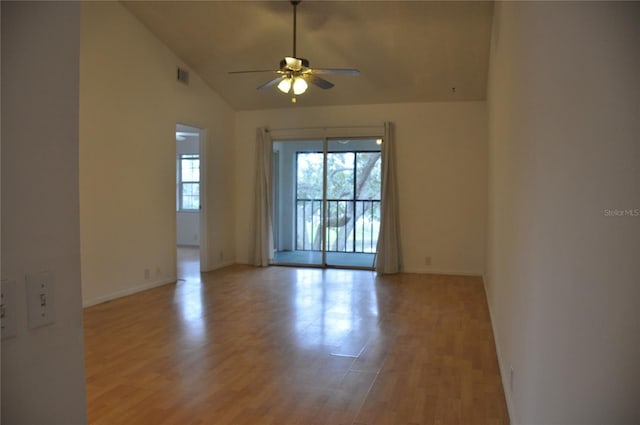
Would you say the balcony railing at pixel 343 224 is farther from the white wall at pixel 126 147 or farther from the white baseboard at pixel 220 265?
the white wall at pixel 126 147

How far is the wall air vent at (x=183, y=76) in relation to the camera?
20.5 feet

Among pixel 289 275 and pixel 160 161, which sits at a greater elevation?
pixel 160 161

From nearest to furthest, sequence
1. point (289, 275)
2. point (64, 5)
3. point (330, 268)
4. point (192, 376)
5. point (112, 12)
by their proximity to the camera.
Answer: point (64, 5), point (192, 376), point (112, 12), point (289, 275), point (330, 268)

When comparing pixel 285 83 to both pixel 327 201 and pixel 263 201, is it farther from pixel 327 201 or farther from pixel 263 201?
pixel 327 201

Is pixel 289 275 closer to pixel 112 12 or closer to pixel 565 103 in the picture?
pixel 112 12

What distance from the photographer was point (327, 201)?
25.2ft

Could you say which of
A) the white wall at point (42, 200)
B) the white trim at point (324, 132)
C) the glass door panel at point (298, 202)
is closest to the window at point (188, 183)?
the glass door panel at point (298, 202)

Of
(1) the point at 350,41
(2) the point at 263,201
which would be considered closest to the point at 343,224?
(2) the point at 263,201

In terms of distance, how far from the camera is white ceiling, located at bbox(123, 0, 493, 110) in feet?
16.4

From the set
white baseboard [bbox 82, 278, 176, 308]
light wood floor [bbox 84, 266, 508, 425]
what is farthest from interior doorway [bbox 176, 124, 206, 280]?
light wood floor [bbox 84, 266, 508, 425]

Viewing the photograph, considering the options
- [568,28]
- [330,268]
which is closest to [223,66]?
[330,268]

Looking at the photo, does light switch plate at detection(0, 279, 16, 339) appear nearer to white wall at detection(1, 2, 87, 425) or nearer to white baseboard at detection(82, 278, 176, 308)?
white wall at detection(1, 2, 87, 425)

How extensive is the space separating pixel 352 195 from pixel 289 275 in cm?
176

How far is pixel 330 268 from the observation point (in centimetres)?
743
